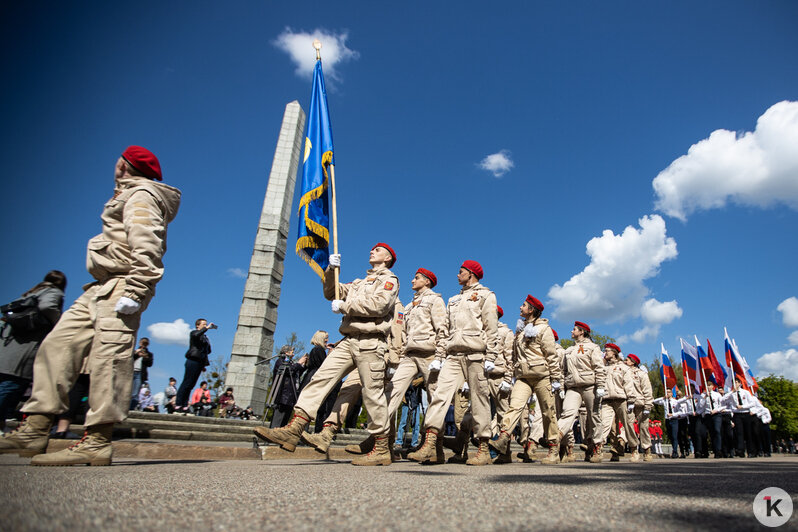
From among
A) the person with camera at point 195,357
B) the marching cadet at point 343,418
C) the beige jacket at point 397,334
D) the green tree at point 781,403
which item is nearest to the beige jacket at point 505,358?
the beige jacket at point 397,334

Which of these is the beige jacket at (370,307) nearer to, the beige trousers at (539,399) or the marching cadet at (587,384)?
the beige trousers at (539,399)

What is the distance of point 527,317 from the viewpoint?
712cm

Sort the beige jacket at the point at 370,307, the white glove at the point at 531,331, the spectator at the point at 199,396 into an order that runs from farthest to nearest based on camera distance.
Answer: the spectator at the point at 199,396
the white glove at the point at 531,331
the beige jacket at the point at 370,307

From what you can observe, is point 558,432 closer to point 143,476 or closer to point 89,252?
point 143,476

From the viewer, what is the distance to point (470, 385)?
5324 mm

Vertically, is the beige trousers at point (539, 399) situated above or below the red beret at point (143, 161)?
below

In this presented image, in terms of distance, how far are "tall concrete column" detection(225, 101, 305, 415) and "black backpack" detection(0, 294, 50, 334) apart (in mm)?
10210

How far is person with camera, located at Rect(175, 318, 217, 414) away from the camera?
9039 mm

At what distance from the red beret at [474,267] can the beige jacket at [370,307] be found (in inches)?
58.1

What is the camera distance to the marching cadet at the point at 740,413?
1208cm

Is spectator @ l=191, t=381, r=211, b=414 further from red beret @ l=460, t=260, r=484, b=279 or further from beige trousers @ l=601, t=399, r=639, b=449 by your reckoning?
beige trousers @ l=601, t=399, r=639, b=449

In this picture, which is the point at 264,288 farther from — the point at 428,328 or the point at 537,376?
the point at 537,376

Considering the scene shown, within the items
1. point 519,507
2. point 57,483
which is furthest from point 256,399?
point 519,507
